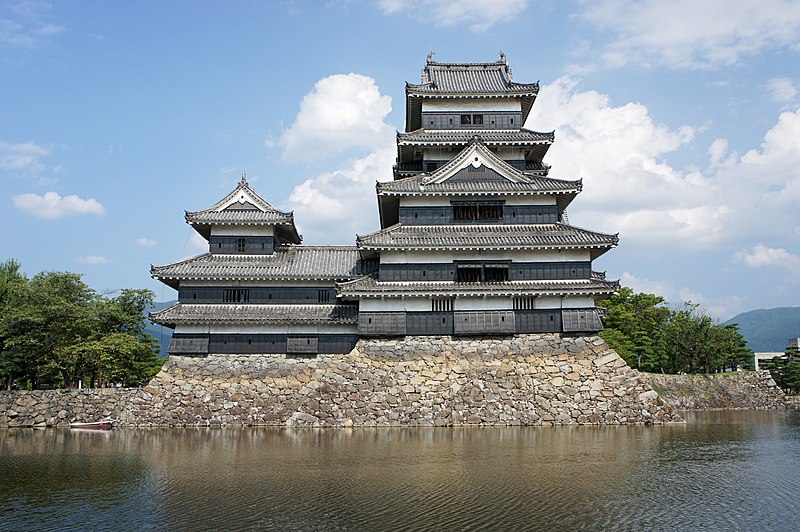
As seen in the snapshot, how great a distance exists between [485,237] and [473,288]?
279cm

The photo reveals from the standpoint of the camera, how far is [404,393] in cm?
2728

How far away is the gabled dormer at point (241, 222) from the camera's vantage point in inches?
1248

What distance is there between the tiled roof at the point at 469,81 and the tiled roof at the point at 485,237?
366 inches

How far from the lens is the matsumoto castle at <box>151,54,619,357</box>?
28750mm

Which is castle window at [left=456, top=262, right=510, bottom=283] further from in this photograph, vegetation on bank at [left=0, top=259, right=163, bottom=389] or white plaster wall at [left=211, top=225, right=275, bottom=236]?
vegetation on bank at [left=0, top=259, right=163, bottom=389]

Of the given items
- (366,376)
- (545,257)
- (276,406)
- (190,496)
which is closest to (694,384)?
(545,257)

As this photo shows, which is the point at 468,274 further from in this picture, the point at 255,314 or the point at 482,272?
the point at 255,314

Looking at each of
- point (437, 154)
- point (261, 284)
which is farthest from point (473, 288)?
point (261, 284)

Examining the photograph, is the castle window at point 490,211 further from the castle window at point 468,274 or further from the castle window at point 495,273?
the castle window at point 468,274

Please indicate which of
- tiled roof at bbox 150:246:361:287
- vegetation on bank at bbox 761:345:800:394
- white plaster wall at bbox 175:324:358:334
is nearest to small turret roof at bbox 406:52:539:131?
tiled roof at bbox 150:246:361:287

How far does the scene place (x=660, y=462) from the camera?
58.3 feet

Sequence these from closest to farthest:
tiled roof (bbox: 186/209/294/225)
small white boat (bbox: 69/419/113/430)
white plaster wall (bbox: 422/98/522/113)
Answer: small white boat (bbox: 69/419/113/430)
tiled roof (bbox: 186/209/294/225)
white plaster wall (bbox: 422/98/522/113)

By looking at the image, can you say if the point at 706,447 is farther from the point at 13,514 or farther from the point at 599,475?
the point at 13,514

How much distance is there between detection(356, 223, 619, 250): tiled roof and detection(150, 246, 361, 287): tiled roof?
139 inches
